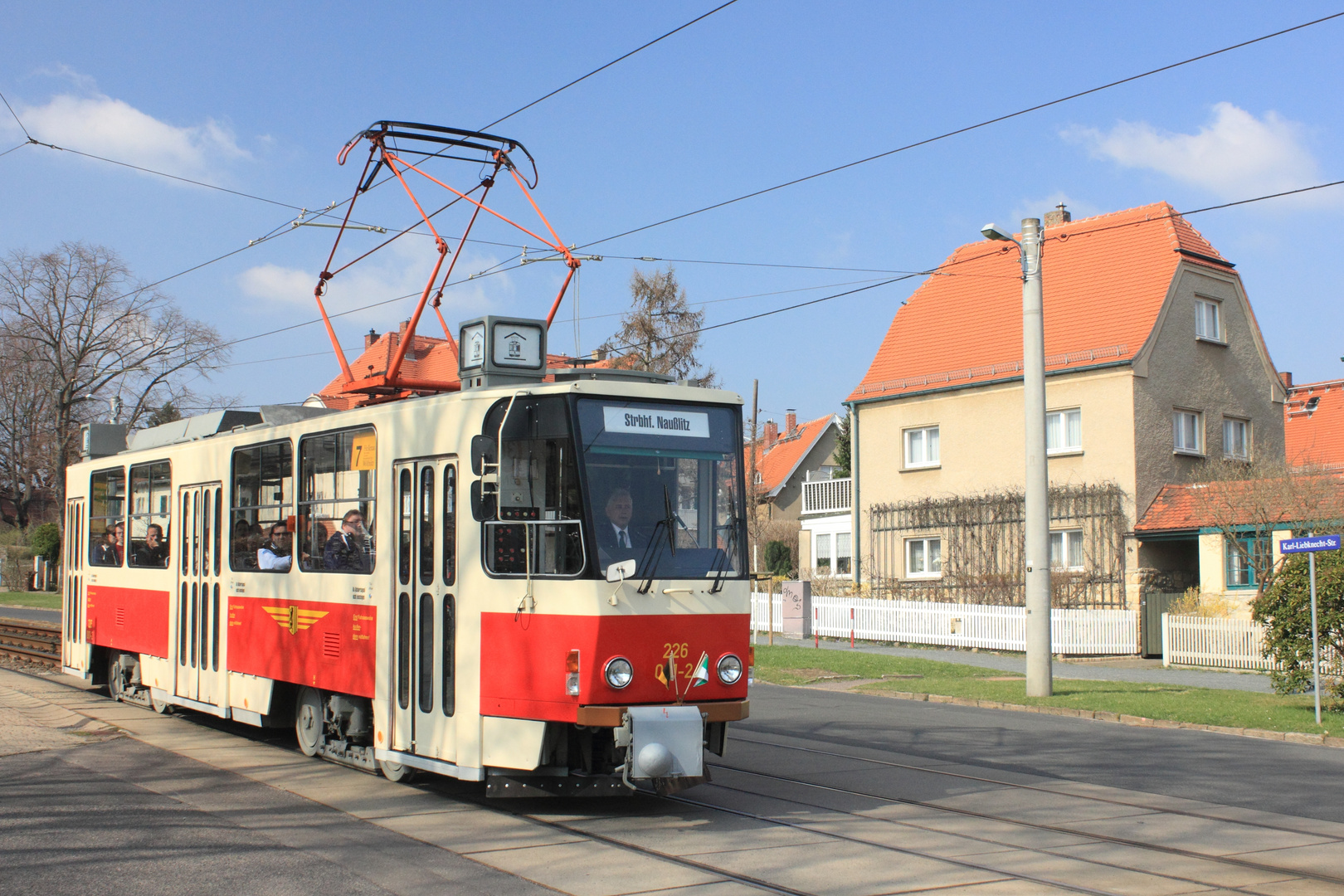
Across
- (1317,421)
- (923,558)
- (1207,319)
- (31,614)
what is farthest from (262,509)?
(1317,421)

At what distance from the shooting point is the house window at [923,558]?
34406mm

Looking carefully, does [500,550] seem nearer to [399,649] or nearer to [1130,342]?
[399,649]

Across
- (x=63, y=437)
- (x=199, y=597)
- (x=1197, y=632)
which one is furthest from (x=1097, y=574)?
(x=63, y=437)

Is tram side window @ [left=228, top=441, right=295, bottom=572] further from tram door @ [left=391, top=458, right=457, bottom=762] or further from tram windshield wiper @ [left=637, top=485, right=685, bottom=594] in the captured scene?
tram windshield wiper @ [left=637, top=485, right=685, bottom=594]

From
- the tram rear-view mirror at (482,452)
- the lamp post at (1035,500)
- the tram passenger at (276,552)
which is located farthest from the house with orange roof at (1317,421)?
the tram rear-view mirror at (482,452)

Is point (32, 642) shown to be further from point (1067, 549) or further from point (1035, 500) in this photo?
point (1067, 549)

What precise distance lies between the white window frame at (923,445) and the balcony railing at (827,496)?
17.2 feet

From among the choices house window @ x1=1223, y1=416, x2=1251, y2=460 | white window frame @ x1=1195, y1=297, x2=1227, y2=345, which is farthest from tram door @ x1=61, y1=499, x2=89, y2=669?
house window @ x1=1223, y1=416, x2=1251, y2=460

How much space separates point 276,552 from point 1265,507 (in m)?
22.0

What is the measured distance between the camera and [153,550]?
14.4m

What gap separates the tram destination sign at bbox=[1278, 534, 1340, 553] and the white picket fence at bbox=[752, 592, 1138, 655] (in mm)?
9029

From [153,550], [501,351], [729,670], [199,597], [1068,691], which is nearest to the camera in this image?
[729,670]

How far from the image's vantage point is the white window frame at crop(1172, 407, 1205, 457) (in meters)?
31.3

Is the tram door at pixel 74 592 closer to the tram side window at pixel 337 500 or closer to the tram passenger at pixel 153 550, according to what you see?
the tram passenger at pixel 153 550
